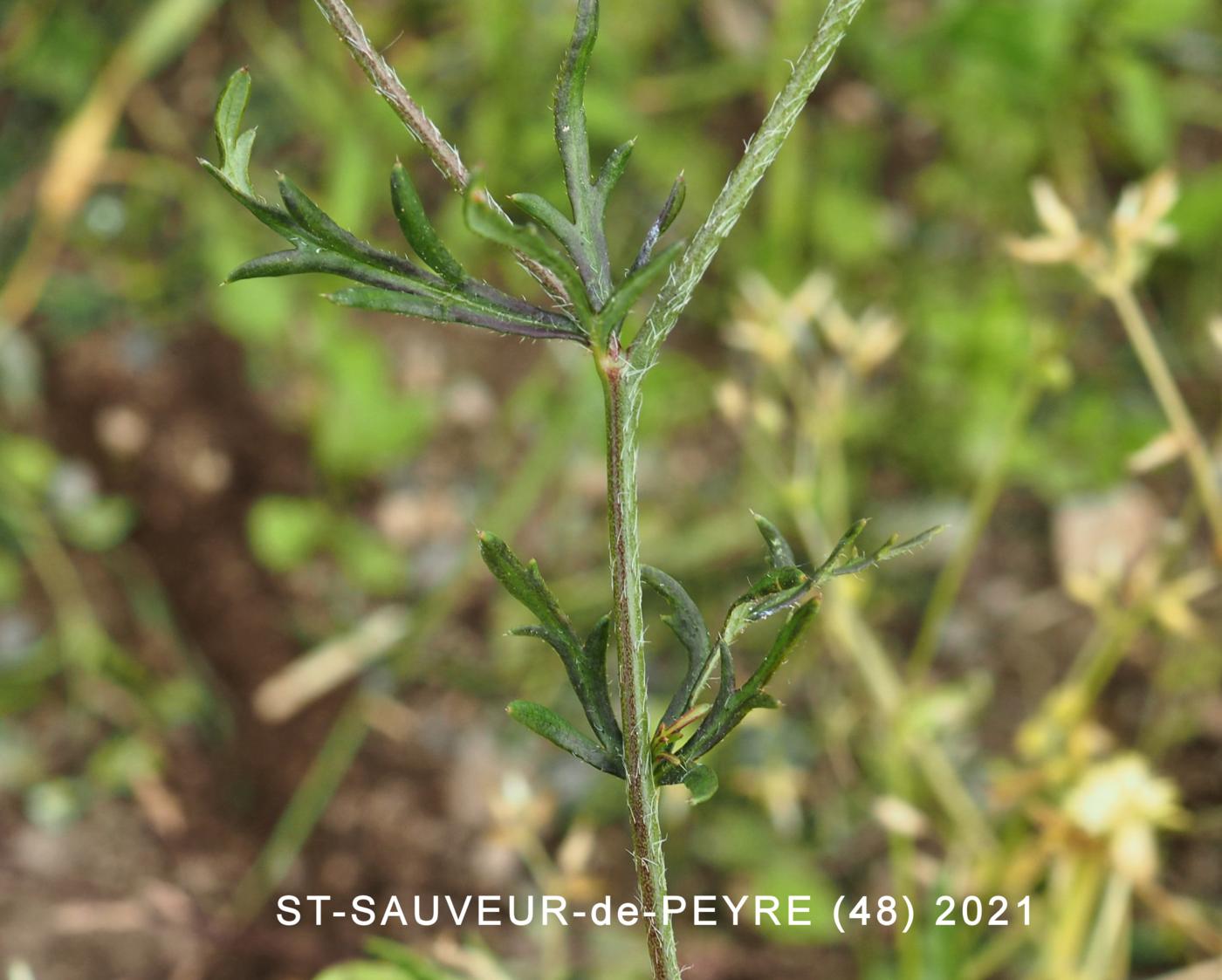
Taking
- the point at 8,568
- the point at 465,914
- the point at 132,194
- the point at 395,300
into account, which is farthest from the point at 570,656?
the point at 132,194

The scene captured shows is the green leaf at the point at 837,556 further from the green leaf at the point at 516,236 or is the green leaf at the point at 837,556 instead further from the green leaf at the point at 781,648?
the green leaf at the point at 516,236

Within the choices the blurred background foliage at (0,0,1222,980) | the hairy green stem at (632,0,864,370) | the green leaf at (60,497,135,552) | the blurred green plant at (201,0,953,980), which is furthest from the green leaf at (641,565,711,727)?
the green leaf at (60,497,135,552)

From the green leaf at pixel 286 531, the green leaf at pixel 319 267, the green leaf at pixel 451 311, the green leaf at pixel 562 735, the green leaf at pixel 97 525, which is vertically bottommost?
the green leaf at pixel 562 735

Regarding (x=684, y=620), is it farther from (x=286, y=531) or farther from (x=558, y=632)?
(x=286, y=531)

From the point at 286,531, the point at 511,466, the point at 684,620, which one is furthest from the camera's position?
the point at 511,466

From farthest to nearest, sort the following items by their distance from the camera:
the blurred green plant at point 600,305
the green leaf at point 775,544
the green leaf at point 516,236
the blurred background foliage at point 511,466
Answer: the blurred background foliage at point 511,466
the green leaf at point 775,544
the blurred green plant at point 600,305
the green leaf at point 516,236

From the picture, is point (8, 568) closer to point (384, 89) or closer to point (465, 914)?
point (465, 914)

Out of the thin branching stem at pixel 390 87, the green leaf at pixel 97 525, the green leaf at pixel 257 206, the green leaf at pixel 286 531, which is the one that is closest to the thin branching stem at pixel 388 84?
the thin branching stem at pixel 390 87

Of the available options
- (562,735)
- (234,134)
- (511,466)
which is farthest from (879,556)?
(511,466)
